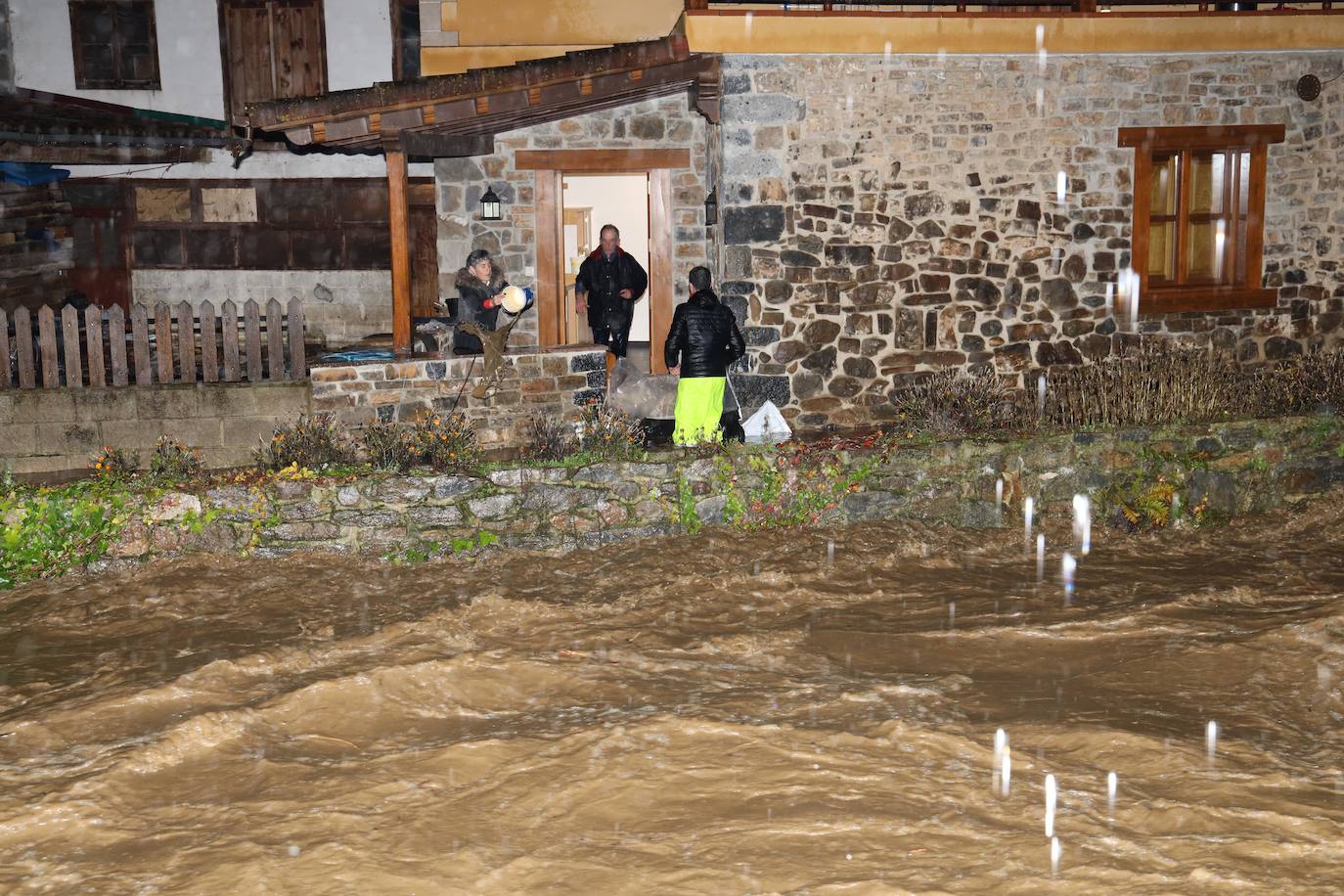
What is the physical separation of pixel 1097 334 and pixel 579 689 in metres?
7.56

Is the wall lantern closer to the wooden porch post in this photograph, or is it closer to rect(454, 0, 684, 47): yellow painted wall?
the wooden porch post

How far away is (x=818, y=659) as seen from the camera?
7.07 meters

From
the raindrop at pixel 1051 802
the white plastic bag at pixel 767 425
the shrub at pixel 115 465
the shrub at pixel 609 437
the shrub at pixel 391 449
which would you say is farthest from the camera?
the white plastic bag at pixel 767 425

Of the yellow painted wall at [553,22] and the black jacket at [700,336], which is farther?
the yellow painted wall at [553,22]

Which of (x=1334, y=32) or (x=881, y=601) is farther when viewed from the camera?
(x=1334, y=32)

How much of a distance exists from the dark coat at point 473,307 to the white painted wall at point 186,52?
5640 millimetres

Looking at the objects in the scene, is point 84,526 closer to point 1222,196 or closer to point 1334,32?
point 1222,196

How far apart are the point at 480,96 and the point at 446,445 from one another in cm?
335

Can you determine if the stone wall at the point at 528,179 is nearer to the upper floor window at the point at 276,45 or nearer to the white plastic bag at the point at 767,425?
the white plastic bag at the point at 767,425

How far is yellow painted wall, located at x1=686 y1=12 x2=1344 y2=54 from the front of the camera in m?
10.8

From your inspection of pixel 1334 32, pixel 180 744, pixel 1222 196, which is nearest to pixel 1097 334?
pixel 1222 196

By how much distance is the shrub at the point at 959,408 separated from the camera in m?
10.0

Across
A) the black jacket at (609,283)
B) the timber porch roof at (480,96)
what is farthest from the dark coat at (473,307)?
the black jacket at (609,283)

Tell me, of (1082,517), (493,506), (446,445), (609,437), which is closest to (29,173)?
(446,445)
